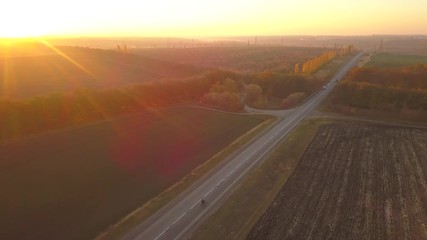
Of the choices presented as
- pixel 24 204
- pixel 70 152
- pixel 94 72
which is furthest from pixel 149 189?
pixel 94 72

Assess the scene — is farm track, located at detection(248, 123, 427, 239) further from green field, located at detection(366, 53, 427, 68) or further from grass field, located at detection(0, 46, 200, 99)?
green field, located at detection(366, 53, 427, 68)

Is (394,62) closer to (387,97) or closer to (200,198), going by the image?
(387,97)

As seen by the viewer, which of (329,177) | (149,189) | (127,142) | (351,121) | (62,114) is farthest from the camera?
(351,121)

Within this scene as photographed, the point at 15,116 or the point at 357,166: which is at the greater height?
the point at 15,116

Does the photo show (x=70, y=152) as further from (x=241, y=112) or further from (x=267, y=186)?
(x=241, y=112)

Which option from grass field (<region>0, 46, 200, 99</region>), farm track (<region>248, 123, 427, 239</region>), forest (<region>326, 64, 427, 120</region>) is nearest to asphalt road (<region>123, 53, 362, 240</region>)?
farm track (<region>248, 123, 427, 239</region>)

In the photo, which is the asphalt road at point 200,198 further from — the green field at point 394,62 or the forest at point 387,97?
the green field at point 394,62

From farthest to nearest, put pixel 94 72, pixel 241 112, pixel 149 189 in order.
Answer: pixel 94 72, pixel 241 112, pixel 149 189
